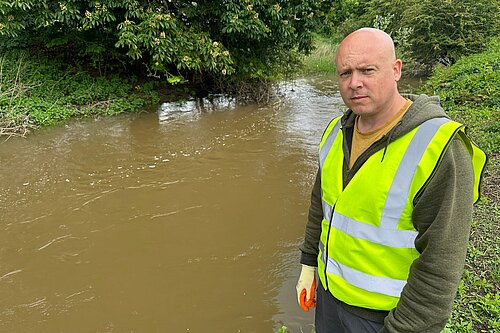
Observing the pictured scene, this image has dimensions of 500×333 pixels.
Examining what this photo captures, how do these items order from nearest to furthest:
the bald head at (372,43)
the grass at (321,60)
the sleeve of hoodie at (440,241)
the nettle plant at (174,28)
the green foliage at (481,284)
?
the sleeve of hoodie at (440,241)
the bald head at (372,43)
the green foliage at (481,284)
the nettle plant at (174,28)
the grass at (321,60)

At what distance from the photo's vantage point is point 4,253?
157 inches

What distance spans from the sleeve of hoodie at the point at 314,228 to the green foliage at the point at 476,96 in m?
3.84

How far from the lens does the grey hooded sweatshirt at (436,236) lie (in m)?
1.17

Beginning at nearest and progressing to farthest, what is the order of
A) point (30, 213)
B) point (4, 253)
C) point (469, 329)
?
point (469, 329)
point (4, 253)
point (30, 213)

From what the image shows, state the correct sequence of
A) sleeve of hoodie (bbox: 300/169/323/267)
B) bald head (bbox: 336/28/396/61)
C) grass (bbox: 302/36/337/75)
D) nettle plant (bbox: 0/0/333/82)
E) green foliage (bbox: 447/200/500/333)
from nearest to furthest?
bald head (bbox: 336/28/396/61)
sleeve of hoodie (bbox: 300/169/323/267)
green foliage (bbox: 447/200/500/333)
nettle plant (bbox: 0/0/333/82)
grass (bbox: 302/36/337/75)

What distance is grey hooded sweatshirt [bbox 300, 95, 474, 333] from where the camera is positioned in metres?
1.17

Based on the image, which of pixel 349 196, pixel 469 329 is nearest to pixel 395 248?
pixel 349 196

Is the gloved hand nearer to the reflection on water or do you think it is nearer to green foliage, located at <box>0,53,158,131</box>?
the reflection on water

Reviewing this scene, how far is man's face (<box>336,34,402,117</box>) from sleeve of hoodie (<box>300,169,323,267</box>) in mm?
512

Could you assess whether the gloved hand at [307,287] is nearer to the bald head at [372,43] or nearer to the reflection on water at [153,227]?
the bald head at [372,43]

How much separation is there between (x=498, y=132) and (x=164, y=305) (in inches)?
178

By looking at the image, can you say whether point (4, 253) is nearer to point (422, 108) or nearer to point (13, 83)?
point (422, 108)

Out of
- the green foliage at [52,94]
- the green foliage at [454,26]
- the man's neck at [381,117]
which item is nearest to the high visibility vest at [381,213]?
the man's neck at [381,117]

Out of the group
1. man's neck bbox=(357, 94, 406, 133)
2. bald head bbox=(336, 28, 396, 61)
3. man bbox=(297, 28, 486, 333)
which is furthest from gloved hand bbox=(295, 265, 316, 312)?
bald head bbox=(336, 28, 396, 61)
